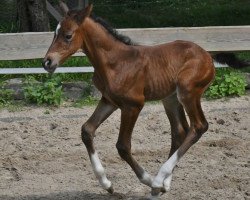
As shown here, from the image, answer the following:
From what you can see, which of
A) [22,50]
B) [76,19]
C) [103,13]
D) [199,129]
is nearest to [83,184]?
[199,129]

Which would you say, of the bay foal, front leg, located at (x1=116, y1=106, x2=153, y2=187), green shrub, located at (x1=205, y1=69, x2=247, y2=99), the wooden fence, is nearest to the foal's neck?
the bay foal

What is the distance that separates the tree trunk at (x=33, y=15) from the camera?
407 inches

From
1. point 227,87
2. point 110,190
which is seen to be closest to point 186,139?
point 110,190

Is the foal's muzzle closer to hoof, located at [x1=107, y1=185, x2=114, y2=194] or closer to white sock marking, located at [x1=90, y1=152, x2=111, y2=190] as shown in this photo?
white sock marking, located at [x1=90, y1=152, x2=111, y2=190]

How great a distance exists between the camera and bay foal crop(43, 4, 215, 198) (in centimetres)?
555

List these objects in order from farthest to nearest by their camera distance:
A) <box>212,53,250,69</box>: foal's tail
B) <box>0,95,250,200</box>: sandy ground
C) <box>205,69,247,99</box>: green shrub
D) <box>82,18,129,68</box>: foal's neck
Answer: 1. <box>205,69,247,99</box>: green shrub
2. <box>212,53,250,69</box>: foal's tail
3. <box>0,95,250,200</box>: sandy ground
4. <box>82,18,129,68</box>: foal's neck

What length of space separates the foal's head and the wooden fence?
323 centimetres

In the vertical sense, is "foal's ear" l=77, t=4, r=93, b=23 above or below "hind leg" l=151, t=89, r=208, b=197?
above

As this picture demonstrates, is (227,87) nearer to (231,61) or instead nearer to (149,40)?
(149,40)

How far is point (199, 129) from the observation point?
591 centimetres

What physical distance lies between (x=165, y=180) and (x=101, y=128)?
2.30 m

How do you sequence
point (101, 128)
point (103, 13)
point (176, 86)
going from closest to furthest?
point (176, 86) → point (101, 128) → point (103, 13)

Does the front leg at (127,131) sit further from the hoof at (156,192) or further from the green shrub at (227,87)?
the green shrub at (227,87)

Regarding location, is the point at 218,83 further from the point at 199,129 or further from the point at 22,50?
the point at 199,129
